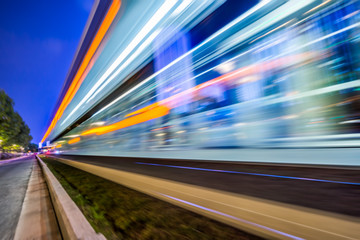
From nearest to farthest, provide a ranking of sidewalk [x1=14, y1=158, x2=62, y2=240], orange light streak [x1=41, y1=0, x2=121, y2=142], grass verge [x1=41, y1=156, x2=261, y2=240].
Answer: grass verge [x1=41, y1=156, x2=261, y2=240], sidewalk [x1=14, y1=158, x2=62, y2=240], orange light streak [x1=41, y1=0, x2=121, y2=142]

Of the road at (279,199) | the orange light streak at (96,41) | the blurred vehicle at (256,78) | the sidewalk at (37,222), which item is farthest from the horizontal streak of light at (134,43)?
the sidewalk at (37,222)

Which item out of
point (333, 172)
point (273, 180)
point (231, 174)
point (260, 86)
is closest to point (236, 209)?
point (273, 180)

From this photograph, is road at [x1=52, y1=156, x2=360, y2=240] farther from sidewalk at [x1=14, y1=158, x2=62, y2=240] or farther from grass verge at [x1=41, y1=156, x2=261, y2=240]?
sidewalk at [x1=14, y1=158, x2=62, y2=240]

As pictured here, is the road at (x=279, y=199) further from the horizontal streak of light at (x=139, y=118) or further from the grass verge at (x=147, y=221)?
the horizontal streak of light at (x=139, y=118)

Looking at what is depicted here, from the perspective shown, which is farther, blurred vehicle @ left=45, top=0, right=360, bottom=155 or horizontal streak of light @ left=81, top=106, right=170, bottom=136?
horizontal streak of light @ left=81, top=106, right=170, bottom=136

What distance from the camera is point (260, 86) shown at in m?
2.14

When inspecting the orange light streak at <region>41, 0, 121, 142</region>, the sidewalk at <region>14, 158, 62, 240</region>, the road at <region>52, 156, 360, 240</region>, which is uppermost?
the orange light streak at <region>41, 0, 121, 142</region>

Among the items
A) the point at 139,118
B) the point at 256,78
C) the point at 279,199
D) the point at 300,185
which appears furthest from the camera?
the point at 139,118

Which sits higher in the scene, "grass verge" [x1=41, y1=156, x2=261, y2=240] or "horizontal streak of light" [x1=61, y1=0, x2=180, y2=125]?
"horizontal streak of light" [x1=61, y1=0, x2=180, y2=125]

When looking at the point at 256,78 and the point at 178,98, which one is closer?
the point at 256,78

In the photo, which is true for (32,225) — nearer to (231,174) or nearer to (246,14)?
(231,174)

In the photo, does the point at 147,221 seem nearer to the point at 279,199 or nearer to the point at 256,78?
the point at 279,199

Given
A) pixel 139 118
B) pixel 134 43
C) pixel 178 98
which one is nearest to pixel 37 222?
pixel 139 118

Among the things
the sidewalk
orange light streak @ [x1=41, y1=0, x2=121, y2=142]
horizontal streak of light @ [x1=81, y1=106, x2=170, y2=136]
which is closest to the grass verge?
the sidewalk
